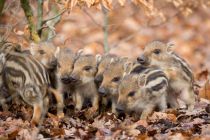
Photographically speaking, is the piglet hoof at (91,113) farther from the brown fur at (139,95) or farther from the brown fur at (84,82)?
the brown fur at (139,95)

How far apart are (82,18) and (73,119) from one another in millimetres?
13341

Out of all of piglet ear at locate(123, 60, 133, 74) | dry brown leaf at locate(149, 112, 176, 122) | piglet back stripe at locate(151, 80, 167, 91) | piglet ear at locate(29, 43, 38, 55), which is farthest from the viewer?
piglet ear at locate(29, 43, 38, 55)

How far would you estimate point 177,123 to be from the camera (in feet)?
30.8

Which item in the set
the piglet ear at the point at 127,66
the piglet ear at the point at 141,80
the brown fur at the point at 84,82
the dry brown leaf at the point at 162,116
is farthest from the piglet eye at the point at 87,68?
the dry brown leaf at the point at 162,116

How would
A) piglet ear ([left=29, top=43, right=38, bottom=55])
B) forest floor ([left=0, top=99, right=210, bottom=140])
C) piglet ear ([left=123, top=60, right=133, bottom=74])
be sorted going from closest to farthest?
forest floor ([left=0, top=99, right=210, bottom=140]) → piglet ear ([left=123, top=60, right=133, bottom=74]) → piglet ear ([left=29, top=43, right=38, bottom=55])

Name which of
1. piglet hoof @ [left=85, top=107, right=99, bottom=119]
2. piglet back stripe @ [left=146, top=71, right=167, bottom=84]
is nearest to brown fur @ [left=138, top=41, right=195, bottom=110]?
piglet back stripe @ [left=146, top=71, right=167, bottom=84]

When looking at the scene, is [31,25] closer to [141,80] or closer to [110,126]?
[141,80]

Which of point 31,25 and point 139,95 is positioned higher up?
point 31,25

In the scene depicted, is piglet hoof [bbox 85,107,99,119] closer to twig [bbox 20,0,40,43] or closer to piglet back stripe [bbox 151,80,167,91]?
piglet back stripe [bbox 151,80,167,91]

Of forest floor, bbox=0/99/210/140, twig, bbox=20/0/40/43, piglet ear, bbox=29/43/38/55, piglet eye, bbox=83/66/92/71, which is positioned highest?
twig, bbox=20/0/40/43

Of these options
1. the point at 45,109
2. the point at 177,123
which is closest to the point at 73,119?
the point at 45,109

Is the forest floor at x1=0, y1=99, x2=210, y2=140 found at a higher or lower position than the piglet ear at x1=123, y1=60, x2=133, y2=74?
lower

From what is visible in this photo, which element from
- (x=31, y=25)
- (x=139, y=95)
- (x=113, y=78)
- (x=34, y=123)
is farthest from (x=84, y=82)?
(x=31, y=25)

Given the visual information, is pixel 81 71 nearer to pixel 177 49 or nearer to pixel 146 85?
pixel 146 85
